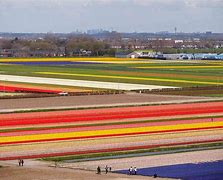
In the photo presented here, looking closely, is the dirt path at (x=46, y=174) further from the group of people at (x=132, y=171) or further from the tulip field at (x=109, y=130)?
the tulip field at (x=109, y=130)

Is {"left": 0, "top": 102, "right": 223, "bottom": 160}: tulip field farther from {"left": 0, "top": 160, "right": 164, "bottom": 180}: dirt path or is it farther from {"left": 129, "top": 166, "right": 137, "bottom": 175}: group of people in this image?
{"left": 129, "top": 166, "right": 137, "bottom": 175}: group of people

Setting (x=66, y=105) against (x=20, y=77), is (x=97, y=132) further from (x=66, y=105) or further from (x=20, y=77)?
(x=20, y=77)

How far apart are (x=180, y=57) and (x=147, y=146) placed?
9970 cm

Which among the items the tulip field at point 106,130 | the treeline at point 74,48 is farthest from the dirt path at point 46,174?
the treeline at point 74,48

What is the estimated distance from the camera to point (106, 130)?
3847cm

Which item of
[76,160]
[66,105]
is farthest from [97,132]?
[66,105]

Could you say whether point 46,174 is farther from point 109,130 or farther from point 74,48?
point 74,48

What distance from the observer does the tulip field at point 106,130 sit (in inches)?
1318

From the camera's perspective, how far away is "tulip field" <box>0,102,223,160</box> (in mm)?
33469

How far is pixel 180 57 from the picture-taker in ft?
436

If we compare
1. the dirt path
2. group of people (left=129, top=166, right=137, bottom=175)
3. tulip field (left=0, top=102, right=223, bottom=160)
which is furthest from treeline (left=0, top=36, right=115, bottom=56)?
group of people (left=129, top=166, right=137, bottom=175)

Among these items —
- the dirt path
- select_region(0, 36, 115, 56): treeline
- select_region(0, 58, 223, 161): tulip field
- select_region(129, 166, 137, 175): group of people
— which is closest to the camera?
the dirt path

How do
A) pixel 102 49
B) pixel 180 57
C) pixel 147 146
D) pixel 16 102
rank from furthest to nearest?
pixel 102 49
pixel 180 57
pixel 16 102
pixel 147 146

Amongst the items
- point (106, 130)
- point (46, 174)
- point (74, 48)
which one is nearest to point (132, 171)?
point (46, 174)
